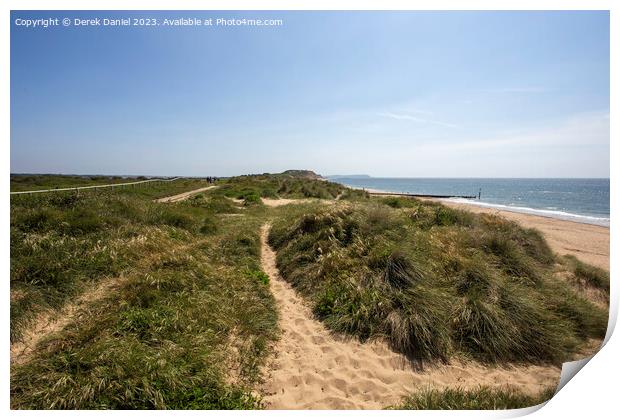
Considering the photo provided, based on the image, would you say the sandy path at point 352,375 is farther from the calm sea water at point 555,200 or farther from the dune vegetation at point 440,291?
the calm sea water at point 555,200

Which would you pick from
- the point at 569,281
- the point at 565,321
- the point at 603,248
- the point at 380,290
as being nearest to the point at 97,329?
the point at 380,290

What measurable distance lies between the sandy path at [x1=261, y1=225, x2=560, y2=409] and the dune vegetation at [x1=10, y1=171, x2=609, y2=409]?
0.19 meters

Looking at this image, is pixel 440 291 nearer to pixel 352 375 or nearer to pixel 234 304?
pixel 352 375

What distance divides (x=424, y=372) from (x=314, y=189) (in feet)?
82.4

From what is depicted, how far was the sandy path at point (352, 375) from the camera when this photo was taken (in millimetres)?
3328

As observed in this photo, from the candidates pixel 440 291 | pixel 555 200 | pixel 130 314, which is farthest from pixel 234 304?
pixel 555 200

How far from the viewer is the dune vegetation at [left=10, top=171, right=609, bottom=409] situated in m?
3.21

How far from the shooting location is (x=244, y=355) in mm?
3824

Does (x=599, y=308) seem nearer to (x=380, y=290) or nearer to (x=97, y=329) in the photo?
(x=380, y=290)

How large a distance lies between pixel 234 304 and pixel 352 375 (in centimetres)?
252

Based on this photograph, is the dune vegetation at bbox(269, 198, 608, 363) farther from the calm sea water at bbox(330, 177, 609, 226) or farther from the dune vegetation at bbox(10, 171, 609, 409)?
the calm sea water at bbox(330, 177, 609, 226)

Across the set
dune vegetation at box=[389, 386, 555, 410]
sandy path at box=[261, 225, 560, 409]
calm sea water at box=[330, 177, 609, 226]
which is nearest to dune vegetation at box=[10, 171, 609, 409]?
dune vegetation at box=[389, 386, 555, 410]

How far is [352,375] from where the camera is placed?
364 cm

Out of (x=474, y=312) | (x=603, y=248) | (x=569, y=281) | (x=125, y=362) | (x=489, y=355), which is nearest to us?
(x=125, y=362)
